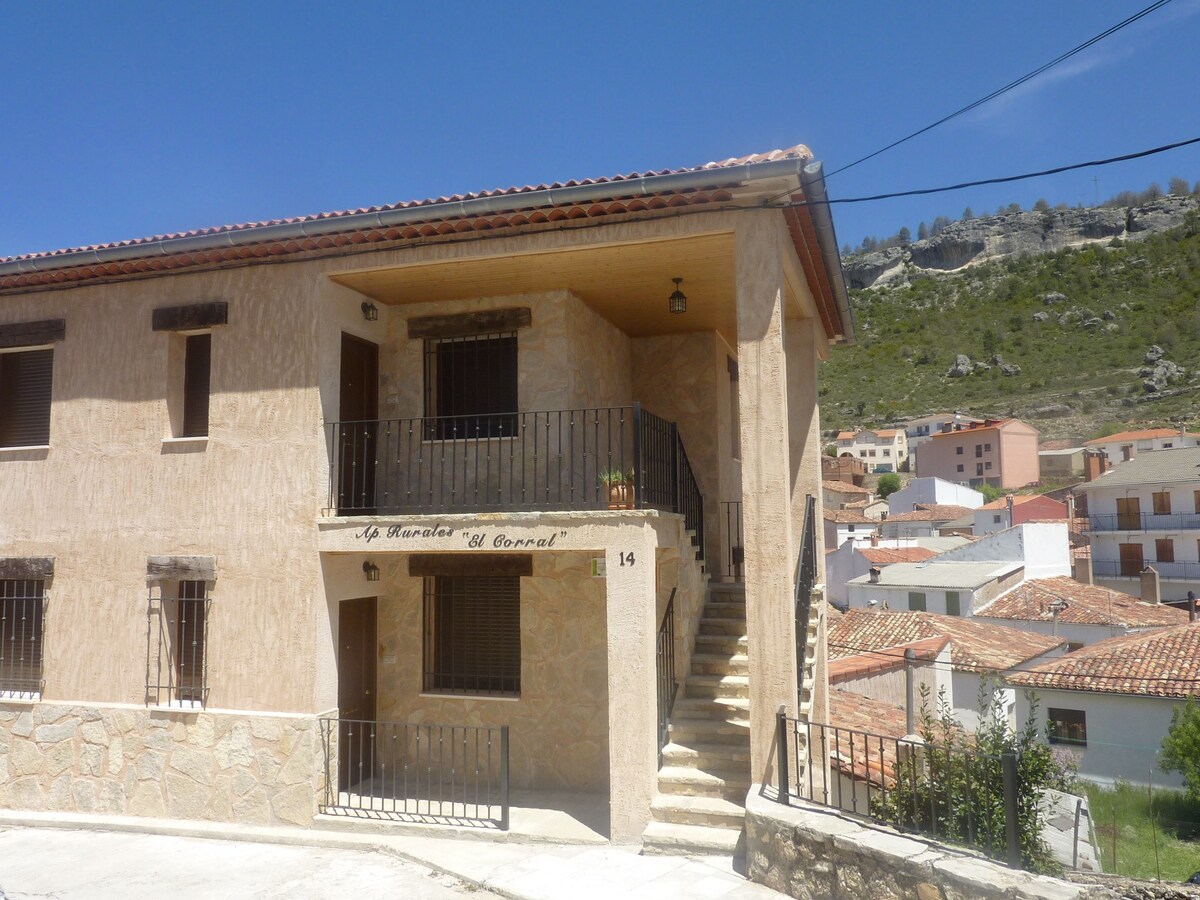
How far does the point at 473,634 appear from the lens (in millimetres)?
10797

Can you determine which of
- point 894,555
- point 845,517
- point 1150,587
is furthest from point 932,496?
point 894,555

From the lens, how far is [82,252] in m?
9.89

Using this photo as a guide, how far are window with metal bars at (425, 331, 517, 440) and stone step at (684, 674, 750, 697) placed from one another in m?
3.60

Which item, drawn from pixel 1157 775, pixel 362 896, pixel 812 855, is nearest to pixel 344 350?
pixel 362 896

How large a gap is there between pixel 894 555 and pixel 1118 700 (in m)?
20.4

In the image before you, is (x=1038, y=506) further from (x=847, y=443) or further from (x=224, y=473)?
(x=224, y=473)

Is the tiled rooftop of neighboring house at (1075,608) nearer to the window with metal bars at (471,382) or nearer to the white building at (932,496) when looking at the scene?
the white building at (932,496)

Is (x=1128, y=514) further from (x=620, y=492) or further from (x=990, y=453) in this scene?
(x=620, y=492)

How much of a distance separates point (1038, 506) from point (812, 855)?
53734mm

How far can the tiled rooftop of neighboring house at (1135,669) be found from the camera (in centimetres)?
2286

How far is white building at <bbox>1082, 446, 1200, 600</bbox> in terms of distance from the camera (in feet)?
158

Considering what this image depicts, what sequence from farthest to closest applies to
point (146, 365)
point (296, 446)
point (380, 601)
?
point (380, 601)
point (146, 365)
point (296, 446)

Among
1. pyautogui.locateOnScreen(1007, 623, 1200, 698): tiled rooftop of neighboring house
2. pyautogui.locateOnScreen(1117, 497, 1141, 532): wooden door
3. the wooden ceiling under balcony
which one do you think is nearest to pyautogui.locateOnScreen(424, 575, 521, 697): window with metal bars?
the wooden ceiling under balcony

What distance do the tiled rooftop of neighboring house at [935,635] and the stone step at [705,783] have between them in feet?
47.6
